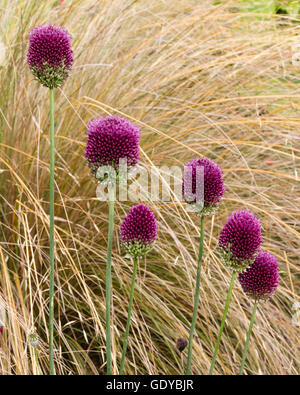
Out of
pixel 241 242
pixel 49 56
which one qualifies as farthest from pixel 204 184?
pixel 49 56

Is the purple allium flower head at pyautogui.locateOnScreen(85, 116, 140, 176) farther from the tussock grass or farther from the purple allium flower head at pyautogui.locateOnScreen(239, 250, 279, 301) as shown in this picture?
the tussock grass

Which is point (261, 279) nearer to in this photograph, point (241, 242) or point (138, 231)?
point (241, 242)

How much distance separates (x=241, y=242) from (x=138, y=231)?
16cm

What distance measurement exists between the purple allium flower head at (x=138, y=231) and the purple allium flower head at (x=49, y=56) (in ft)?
0.82

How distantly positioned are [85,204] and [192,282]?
38cm

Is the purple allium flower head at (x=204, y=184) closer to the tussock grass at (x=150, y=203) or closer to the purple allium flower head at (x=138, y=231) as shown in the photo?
the purple allium flower head at (x=138, y=231)

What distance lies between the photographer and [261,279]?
32.6 inches

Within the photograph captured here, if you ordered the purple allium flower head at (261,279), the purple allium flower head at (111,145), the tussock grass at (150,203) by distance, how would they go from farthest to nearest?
the tussock grass at (150,203), the purple allium flower head at (261,279), the purple allium flower head at (111,145)

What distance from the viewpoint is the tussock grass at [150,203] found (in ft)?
4.01

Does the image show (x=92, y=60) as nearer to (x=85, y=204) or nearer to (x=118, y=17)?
(x=118, y=17)

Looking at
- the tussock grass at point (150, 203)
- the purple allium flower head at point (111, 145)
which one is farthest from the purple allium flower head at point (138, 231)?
the tussock grass at point (150, 203)

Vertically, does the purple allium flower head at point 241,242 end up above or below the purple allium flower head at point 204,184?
Result: below

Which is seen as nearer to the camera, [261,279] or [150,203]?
[261,279]

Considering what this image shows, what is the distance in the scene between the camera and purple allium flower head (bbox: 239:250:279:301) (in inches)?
32.5
